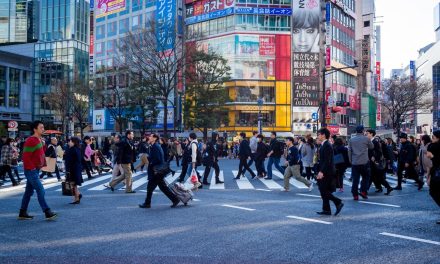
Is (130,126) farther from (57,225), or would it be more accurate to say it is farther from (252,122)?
(57,225)

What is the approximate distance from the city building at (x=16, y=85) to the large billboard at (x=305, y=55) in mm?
33970

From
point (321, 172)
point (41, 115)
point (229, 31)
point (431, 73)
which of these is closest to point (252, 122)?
point (229, 31)

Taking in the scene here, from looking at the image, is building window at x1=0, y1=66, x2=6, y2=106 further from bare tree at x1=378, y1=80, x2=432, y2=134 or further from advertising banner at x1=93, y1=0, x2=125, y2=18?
bare tree at x1=378, y1=80, x2=432, y2=134

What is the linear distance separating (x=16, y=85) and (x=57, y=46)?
13395 mm

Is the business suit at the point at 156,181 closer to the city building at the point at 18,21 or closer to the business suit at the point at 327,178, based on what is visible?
the business suit at the point at 327,178

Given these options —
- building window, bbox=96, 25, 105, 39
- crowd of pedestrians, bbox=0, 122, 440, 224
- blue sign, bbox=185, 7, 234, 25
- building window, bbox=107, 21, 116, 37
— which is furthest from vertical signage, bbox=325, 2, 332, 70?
crowd of pedestrians, bbox=0, 122, 440, 224

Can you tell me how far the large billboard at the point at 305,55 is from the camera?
169ft

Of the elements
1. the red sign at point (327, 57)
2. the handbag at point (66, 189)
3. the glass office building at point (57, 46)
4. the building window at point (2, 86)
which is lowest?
the handbag at point (66, 189)

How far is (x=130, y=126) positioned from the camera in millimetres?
56844

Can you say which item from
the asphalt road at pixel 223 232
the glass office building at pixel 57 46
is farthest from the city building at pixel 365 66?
the asphalt road at pixel 223 232

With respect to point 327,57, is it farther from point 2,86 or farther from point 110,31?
point 2,86

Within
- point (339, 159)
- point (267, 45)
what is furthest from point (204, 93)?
point (339, 159)

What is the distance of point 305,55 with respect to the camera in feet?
170

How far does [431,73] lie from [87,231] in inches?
3425
